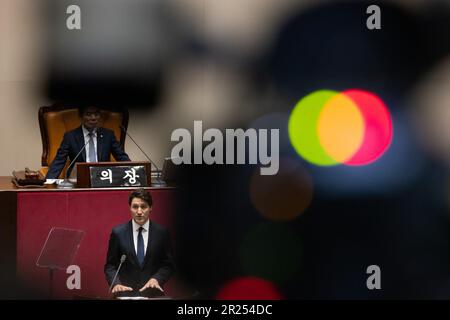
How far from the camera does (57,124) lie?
17.4 feet

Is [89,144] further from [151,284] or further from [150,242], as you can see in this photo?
[151,284]

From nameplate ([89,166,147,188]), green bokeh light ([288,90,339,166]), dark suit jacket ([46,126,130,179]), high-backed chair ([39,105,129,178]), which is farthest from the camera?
high-backed chair ([39,105,129,178])

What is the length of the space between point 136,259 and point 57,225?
0.46 m

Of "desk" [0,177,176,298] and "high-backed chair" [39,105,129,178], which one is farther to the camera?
"high-backed chair" [39,105,129,178]

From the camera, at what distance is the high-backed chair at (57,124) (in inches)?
207

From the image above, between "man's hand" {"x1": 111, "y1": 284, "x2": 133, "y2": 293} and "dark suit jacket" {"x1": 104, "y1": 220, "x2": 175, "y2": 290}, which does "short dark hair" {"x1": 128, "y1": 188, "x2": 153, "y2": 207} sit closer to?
"dark suit jacket" {"x1": 104, "y1": 220, "x2": 175, "y2": 290}

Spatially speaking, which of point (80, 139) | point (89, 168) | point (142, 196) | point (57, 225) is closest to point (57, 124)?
point (80, 139)

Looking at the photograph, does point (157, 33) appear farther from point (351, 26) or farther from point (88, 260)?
point (88, 260)

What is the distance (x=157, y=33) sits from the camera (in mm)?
6035

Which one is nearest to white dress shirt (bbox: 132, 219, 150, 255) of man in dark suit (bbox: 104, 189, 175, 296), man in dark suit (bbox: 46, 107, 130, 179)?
man in dark suit (bbox: 104, 189, 175, 296)

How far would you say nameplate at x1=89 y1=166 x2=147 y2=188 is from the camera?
402 cm

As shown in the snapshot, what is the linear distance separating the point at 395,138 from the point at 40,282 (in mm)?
2337

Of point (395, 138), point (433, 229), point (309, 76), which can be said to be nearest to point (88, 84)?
point (309, 76)

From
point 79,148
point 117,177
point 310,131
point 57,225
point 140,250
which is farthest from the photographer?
point 310,131
